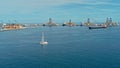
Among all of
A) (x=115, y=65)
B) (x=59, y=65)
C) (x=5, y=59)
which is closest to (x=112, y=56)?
(x=115, y=65)

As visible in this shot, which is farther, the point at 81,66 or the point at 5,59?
the point at 5,59

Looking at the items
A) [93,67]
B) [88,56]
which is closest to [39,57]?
[88,56]

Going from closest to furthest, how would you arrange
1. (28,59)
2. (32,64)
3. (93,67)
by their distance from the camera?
(93,67) → (32,64) → (28,59)

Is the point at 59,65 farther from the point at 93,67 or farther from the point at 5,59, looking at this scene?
the point at 5,59

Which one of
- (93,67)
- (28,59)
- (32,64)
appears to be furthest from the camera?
(28,59)

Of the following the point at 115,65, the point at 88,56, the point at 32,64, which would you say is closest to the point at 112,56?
the point at 88,56

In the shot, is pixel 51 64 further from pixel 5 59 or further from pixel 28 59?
pixel 5 59

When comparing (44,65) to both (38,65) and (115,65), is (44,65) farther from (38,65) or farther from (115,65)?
(115,65)

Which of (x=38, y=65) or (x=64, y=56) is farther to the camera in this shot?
(x=64, y=56)
